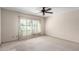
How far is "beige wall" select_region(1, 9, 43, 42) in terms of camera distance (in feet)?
13.6

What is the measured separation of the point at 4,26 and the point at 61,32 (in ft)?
15.1

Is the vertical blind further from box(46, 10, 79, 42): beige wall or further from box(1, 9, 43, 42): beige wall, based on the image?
box(46, 10, 79, 42): beige wall

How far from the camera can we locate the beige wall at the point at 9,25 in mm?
4141

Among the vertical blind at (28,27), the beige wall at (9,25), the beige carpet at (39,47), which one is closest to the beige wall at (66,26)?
the beige carpet at (39,47)

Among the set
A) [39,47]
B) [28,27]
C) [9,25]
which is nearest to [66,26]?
[39,47]

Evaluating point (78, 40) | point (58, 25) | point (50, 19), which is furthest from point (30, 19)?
point (78, 40)

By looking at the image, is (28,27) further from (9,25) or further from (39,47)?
(39,47)

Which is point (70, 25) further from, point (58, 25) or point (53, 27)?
point (53, 27)

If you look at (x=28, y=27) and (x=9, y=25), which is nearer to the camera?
(x=9, y=25)

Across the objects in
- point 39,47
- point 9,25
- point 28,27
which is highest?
point 9,25

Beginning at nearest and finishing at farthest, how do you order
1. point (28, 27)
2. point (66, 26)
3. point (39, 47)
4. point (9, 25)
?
1. point (39, 47)
2. point (9, 25)
3. point (66, 26)
4. point (28, 27)

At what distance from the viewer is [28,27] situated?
5.86m
